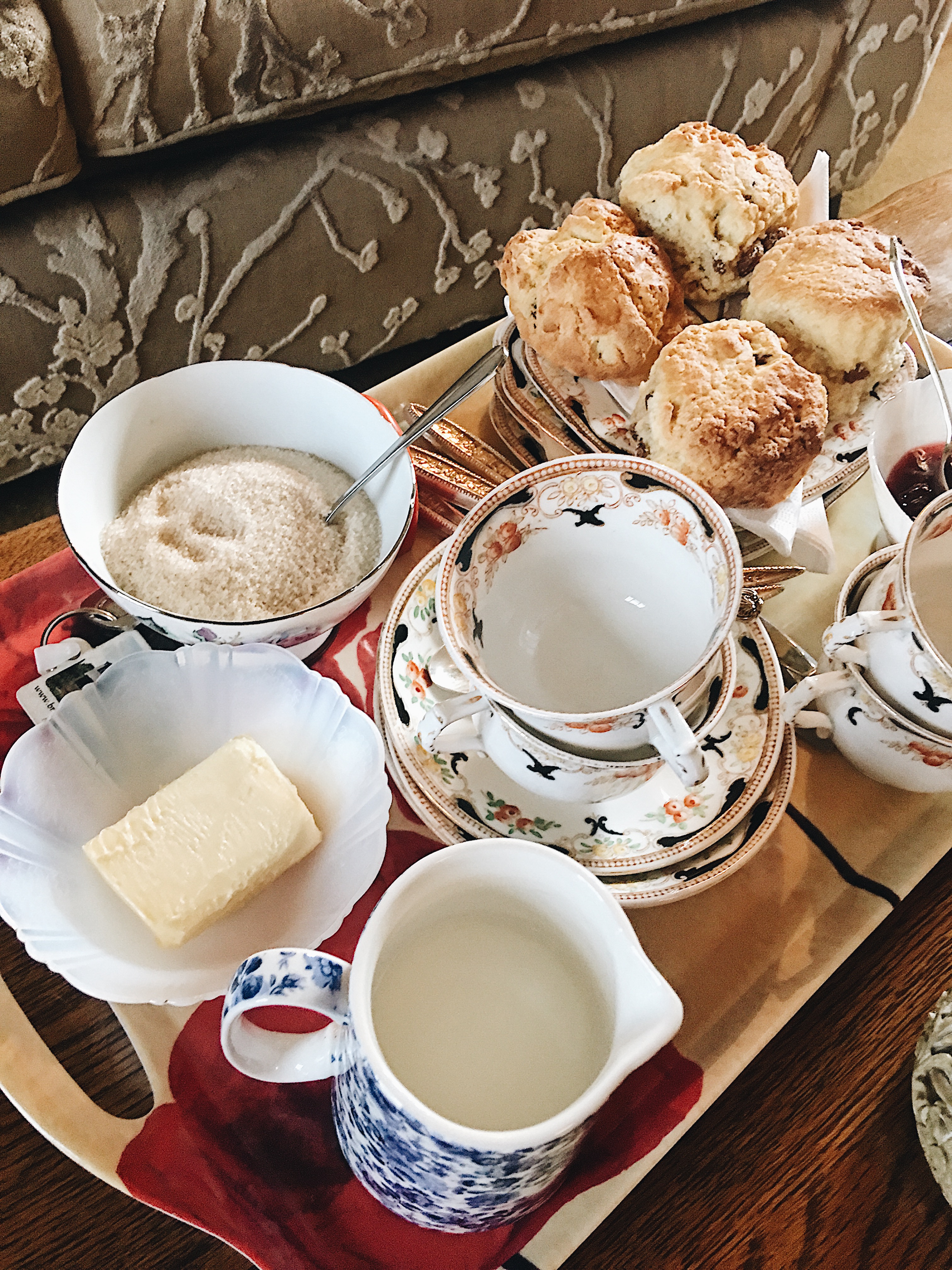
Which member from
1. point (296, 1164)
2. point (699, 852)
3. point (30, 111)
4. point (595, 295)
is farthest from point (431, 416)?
point (30, 111)

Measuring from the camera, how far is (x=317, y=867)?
20.7 inches

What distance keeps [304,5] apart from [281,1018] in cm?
107

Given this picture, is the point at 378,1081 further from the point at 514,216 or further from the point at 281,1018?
the point at 514,216

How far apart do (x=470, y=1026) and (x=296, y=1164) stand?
0.49 feet

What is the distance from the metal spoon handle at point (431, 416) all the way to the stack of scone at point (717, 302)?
54 millimetres

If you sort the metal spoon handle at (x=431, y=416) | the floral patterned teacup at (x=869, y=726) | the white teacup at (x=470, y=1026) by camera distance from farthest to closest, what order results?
the metal spoon handle at (x=431, y=416) → the floral patterned teacup at (x=869, y=726) → the white teacup at (x=470, y=1026)

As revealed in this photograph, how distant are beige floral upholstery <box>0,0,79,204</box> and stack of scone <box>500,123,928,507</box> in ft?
1.91

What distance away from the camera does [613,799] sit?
0.58m

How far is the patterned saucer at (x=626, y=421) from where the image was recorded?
2.29 feet

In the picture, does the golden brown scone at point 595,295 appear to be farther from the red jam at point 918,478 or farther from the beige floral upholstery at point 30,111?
the beige floral upholstery at point 30,111

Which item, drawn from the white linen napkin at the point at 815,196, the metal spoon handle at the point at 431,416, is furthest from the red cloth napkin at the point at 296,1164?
the white linen napkin at the point at 815,196

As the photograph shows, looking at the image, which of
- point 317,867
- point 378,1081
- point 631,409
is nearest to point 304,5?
point 631,409

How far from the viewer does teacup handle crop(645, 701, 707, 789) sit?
0.45m

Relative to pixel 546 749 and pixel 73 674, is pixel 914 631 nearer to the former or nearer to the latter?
pixel 546 749
